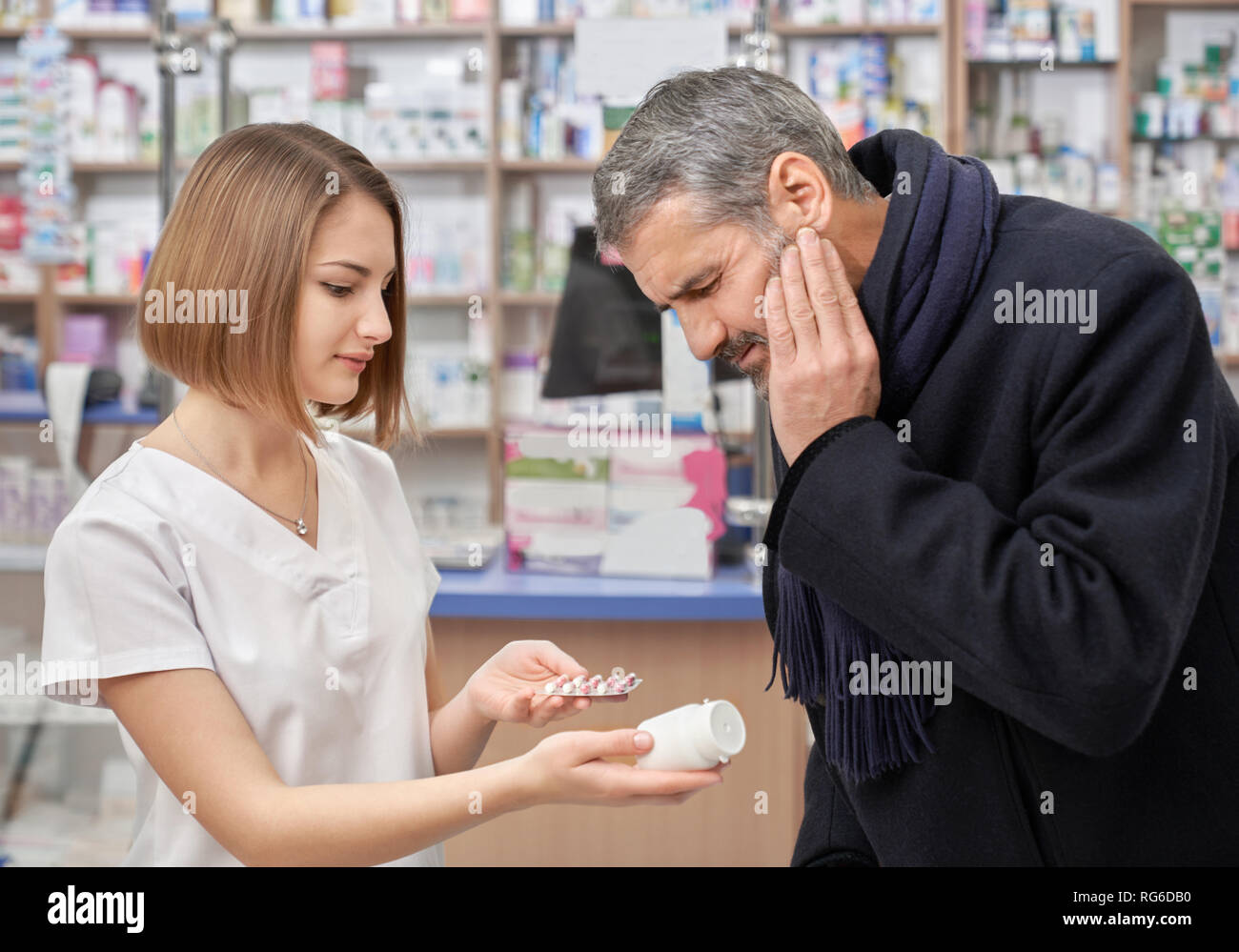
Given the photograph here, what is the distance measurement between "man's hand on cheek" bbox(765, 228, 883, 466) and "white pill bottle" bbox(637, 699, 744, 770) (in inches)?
10.0

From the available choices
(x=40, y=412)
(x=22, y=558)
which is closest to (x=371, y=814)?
(x=22, y=558)

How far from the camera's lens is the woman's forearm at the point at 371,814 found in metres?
1.09

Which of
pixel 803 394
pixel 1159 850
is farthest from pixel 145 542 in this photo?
pixel 1159 850

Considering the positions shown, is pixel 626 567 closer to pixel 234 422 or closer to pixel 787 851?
pixel 787 851

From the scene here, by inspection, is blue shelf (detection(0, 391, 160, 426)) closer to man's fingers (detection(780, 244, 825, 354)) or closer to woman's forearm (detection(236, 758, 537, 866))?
woman's forearm (detection(236, 758, 537, 866))

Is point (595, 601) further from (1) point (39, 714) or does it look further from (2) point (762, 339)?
(1) point (39, 714)

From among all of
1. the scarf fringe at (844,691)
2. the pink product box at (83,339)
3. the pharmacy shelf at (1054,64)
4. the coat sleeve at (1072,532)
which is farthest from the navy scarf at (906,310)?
the pink product box at (83,339)

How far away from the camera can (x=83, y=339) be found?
193 inches

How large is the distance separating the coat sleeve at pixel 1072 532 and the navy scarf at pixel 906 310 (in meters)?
0.11

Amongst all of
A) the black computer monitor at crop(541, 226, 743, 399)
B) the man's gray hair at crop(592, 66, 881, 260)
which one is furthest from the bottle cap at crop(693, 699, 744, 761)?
the black computer monitor at crop(541, 226, 743, 399)

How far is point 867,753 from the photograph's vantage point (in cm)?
113

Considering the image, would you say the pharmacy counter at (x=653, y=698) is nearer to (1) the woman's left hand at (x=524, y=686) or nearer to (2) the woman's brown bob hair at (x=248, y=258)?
(1) the woman's left hand at (x=524, y=686)

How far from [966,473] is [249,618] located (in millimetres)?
757

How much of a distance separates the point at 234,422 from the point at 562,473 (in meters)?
1.06
